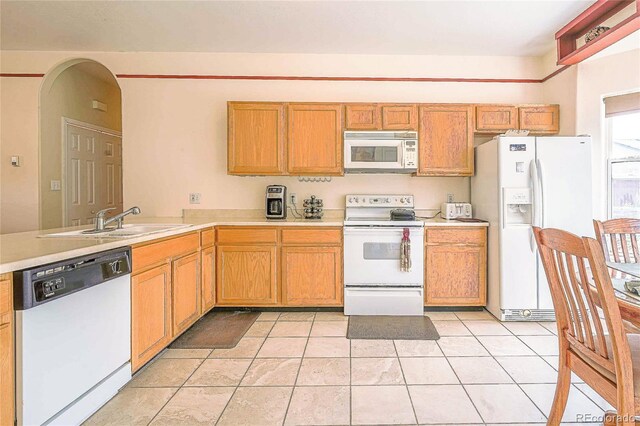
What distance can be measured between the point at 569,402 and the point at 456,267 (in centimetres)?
154

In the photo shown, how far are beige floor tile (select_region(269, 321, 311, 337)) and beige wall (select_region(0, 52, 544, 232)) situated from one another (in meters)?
1.37

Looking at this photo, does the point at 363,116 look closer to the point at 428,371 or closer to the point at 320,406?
the point at 428,371

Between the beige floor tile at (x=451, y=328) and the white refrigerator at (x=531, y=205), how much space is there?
42cm

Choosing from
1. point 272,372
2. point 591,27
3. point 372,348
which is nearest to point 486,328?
point 372,348

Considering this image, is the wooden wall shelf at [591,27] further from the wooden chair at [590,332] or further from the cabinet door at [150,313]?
the cabinet door at [150,313]

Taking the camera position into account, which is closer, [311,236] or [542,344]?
[542,344]

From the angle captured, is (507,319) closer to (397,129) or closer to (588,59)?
(397,129)

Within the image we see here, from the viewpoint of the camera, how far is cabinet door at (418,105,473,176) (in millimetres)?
3521

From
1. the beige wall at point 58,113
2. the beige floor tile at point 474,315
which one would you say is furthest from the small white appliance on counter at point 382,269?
the beige wall at point 58,113

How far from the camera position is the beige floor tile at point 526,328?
2842mm

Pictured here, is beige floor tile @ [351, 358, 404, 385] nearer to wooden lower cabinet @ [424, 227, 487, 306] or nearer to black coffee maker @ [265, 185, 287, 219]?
wooden lower cabinet @ [424, 227, 487, 306]

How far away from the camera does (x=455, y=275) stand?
333 centimetres

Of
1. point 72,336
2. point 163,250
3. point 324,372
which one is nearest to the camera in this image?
point 72,336

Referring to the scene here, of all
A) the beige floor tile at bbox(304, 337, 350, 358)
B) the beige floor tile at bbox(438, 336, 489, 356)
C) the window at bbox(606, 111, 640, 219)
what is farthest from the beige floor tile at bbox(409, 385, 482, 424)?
the window at bbox(606, 111, 640, 219)
